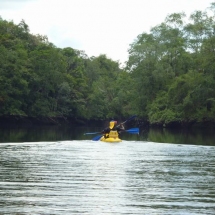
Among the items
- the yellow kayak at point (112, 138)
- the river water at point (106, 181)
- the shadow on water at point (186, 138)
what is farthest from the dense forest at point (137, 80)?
the river water at point (106, 181)

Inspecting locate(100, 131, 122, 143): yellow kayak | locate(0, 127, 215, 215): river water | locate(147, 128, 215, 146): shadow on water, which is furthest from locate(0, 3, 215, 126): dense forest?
Result: locate(0, 127, 215, 215): river water

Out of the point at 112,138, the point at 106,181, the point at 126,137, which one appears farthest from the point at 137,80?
the point at 106,181

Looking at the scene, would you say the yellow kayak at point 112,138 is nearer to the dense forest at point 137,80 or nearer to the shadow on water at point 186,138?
the shadow on water at point 186,138

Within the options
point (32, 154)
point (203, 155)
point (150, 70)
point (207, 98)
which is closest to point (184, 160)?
point (203, 155)

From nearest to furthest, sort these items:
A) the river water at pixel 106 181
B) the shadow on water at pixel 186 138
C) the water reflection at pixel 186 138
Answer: the river water at pixel 106 181 < the shadow on water at pixel 186 138 < the water reflection at pixel 186 138

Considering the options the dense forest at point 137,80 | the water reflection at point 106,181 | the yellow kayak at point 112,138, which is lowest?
the water reflection at point 106,181

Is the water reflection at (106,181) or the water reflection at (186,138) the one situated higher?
the water reflection at (186,138)

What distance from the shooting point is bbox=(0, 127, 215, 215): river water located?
15.7m

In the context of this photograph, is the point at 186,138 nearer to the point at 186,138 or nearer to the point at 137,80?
the point at 186,138

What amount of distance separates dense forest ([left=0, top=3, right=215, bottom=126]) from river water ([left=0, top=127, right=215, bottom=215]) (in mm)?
43472

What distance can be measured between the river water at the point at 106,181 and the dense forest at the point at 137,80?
43.5m

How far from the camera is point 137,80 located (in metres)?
88.2

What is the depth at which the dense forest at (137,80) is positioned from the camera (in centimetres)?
7731

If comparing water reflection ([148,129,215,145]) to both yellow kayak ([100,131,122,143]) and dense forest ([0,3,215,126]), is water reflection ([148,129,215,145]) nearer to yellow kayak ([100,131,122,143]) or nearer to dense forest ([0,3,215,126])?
yellow kayak ([100,131,122,143])
